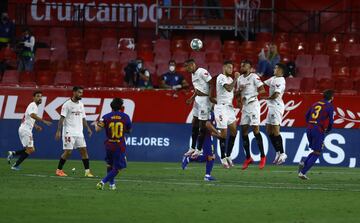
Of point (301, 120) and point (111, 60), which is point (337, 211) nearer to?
point (301, 120)

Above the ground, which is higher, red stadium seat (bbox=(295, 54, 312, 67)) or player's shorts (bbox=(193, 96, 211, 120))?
red stadium seat (bbox=(295, 54, 312, 67))

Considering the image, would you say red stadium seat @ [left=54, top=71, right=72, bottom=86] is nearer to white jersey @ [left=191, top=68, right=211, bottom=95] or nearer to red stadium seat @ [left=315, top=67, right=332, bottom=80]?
red stadium seat @ [left=315, top=67, right=332, bottom=80]

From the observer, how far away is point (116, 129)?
19906 millimetres

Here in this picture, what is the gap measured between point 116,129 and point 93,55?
16.4m

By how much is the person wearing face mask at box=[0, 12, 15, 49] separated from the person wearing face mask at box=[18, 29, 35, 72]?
1.49 metres

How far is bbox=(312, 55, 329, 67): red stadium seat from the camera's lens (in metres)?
34.5

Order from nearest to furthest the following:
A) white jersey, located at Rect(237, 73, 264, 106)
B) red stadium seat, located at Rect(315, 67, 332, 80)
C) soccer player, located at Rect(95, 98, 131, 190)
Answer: soccer player, located at Rect(95, 98, 131, 190)
white jersey, located at Rect(237, 73, 264, 106)
red stadium seat, located at Rect(315, 67, 332, 80)

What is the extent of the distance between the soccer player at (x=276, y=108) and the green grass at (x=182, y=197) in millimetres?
961

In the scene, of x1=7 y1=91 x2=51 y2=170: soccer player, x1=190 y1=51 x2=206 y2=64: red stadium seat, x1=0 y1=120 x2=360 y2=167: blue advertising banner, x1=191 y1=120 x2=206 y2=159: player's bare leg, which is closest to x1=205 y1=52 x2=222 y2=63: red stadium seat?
x1=190 y1=51 x2=206 y2=64: red stadium seat

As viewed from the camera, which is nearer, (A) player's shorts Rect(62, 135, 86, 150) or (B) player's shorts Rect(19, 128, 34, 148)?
(A) player's shorts Rect(62, 135, 86, 150)

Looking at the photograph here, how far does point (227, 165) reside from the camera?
1049 inches

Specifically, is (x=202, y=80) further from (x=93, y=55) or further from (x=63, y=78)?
(x=93, y=55)

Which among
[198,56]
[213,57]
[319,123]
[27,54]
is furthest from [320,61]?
[319,123]

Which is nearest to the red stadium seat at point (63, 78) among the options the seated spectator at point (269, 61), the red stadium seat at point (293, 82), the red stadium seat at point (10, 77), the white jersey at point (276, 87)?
the red stadium seat at point (10, 77)
